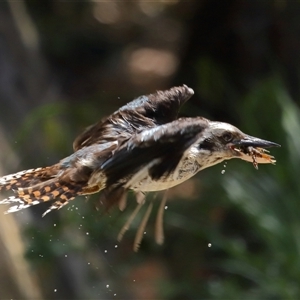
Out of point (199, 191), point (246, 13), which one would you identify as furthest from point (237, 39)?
point (199, 191)

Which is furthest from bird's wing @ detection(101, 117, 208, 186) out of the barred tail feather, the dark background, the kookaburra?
the dark background

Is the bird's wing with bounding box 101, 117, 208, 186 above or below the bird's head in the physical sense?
above

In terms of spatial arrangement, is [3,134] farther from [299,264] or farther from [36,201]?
[36,201]

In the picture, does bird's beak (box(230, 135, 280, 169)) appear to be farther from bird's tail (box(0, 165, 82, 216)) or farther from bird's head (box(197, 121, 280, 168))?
bird's tail (box(0, 165, 82, 216))

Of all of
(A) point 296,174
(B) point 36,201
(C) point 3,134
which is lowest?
(A) point 296,174

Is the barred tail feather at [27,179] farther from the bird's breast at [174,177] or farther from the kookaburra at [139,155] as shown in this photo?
the bird's breast at [174,177]

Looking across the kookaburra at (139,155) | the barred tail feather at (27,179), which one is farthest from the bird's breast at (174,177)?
the barred tail feather at (27,179)

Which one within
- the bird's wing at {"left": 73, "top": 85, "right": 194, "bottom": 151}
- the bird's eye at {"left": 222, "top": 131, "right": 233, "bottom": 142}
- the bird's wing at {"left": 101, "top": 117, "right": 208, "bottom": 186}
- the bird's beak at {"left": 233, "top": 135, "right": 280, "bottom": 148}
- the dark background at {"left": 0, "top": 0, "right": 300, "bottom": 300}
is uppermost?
the bird's wing at {"left": 101, "top": 117, "right": 208, "bottom": 186}

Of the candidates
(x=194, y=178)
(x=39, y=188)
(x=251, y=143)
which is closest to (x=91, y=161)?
(x=39, y=188)
